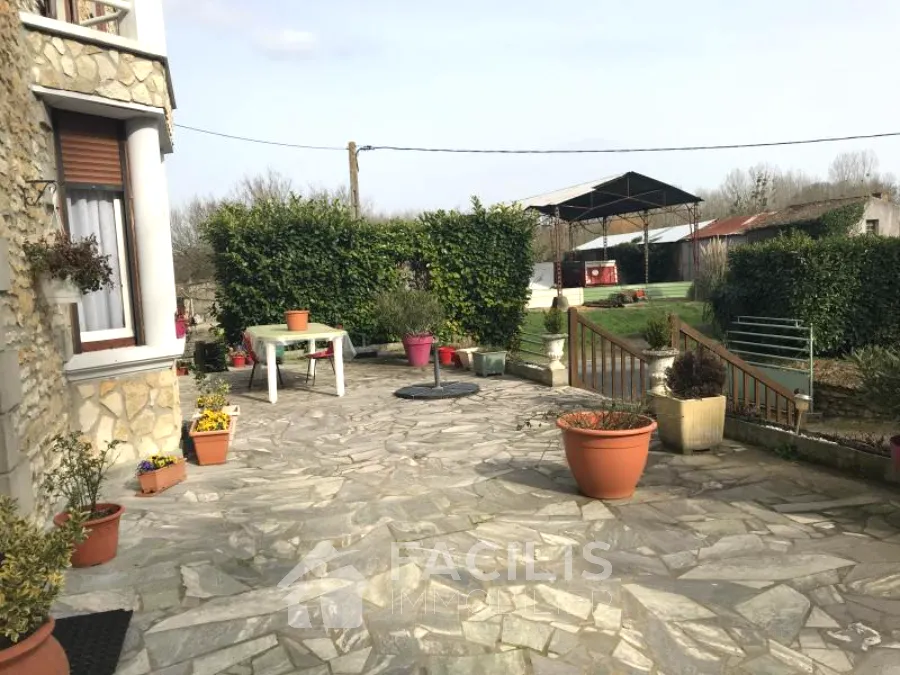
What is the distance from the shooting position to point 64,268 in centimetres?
432

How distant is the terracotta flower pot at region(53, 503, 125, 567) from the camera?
354 cm

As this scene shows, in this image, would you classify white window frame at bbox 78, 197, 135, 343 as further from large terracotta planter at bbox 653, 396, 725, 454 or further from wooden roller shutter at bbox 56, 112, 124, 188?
large terracotta planter at bbox 653, 396, 725, 454

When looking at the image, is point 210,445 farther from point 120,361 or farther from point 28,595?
point 28,595

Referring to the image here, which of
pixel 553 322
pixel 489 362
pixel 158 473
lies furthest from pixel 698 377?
pixel 489 362

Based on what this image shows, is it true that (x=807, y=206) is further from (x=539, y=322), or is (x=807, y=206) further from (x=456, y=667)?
(x=456, y=667)

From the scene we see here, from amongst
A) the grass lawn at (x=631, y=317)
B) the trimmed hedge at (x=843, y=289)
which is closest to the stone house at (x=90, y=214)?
the trimmed hedge at (x=843, y=289)

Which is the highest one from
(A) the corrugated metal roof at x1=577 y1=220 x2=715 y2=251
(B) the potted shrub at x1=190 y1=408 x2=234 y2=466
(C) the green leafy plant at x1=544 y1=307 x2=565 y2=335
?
(A) the corrugated metal roof at x1=577 y1=220 x2=715 y2=251

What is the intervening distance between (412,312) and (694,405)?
6.49 metres

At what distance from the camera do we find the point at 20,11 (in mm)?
4328

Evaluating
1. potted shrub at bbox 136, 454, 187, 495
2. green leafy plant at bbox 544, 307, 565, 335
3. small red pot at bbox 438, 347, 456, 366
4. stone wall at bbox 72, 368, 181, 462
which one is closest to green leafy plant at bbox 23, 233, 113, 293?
stone wall at bbox 72, 368, 181, 462

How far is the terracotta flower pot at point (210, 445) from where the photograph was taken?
18.3 ft

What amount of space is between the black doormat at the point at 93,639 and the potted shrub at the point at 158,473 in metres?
1.84

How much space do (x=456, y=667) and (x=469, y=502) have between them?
1903 millimetres

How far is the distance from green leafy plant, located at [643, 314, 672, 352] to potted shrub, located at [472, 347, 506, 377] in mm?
3785
